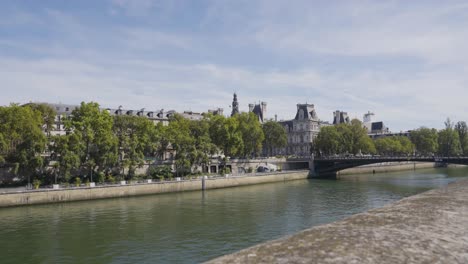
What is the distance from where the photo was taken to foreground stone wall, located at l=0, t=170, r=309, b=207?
45144mm

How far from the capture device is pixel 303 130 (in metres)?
144

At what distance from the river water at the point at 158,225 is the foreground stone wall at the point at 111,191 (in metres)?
1.54

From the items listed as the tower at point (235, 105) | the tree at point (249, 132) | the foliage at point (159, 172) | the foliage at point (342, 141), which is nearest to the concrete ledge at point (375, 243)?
the foliage at point (159, 172)

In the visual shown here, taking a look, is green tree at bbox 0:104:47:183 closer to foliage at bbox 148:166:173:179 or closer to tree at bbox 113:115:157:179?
tree at bbox 113:115:157:179

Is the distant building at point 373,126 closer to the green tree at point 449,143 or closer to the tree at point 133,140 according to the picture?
the green tree at point 449,143

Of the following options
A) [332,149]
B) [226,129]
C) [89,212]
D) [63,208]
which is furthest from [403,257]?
[332,149]

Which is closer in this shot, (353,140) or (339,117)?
(353,140)

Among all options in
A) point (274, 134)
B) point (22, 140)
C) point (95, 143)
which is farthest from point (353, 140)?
point (22, 140)

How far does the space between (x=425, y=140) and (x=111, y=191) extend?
12020 centimetres

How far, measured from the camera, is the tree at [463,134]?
150750 millimetres

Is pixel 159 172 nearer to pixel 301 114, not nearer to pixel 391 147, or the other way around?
pixel 301 114

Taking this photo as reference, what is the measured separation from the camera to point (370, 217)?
42.5 ft

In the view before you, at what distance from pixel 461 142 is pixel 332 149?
71.5 m

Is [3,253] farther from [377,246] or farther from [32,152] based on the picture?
[32,152]
